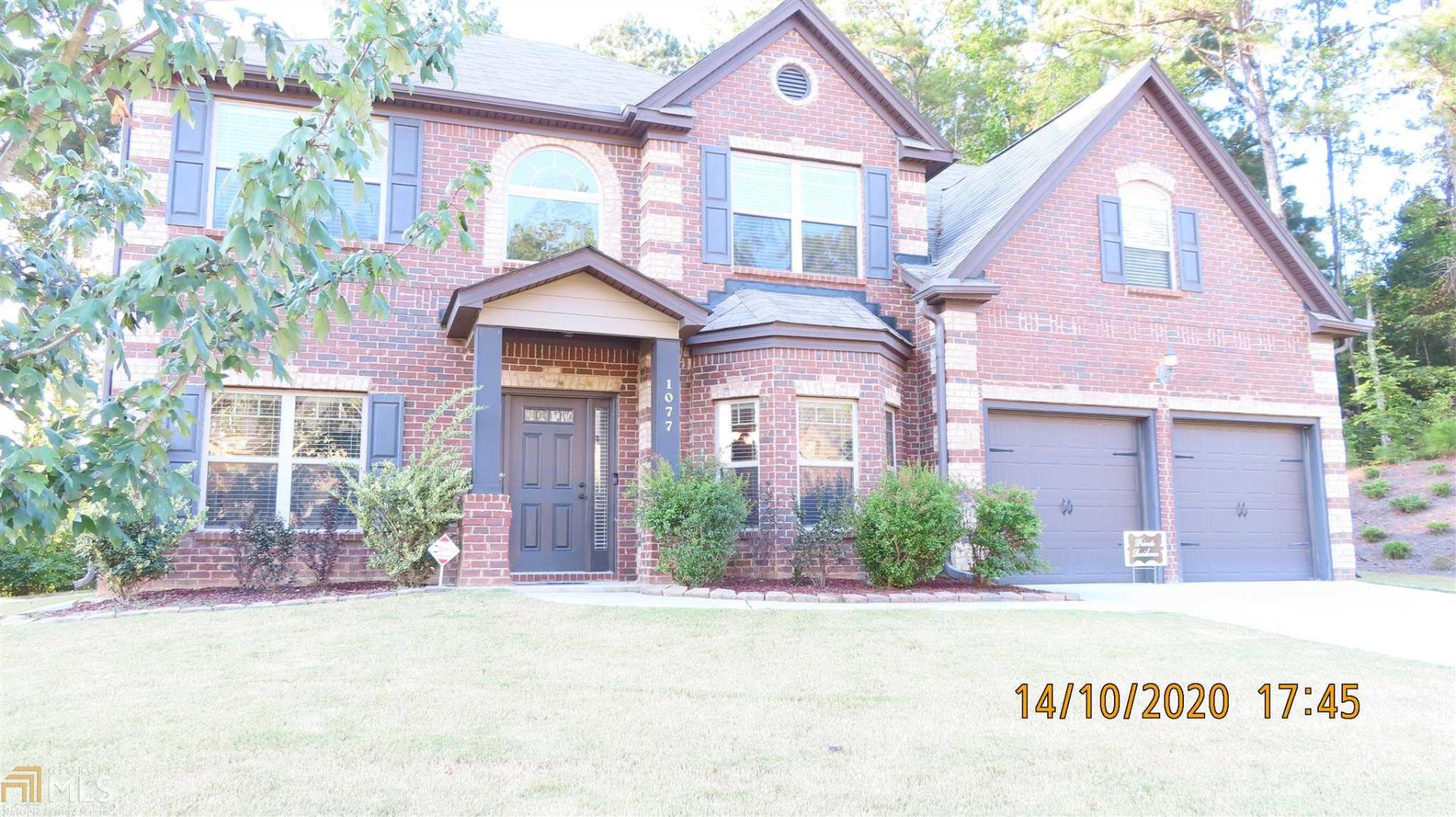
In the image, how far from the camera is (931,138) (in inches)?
500

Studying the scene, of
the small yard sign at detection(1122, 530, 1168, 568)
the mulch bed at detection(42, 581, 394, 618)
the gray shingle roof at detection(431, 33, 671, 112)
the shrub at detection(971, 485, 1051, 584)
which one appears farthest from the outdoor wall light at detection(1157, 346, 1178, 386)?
the mulch bed at detection(42, 581, 394, 618)

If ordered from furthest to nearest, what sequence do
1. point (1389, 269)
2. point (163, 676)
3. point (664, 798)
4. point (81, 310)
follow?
1. point (1389, 269)
2. point (163, 676)
3. point (664, 798)
4. point (81, 310)

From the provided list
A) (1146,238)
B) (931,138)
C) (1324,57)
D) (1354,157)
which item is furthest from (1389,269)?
(931,138)

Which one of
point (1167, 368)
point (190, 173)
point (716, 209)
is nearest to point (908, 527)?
point (716, 209)

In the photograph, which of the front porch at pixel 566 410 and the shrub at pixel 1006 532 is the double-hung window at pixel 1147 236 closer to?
the shrub at pixel 1006 532

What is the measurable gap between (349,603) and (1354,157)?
28.3m

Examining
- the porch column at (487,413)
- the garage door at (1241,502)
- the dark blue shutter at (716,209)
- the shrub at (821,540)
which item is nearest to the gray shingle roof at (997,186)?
the dark blue shutter at (716,209)

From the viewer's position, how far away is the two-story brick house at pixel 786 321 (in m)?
10.1

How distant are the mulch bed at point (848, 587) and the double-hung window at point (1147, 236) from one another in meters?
4.82

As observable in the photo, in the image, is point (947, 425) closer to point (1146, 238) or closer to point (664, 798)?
point (1146, 238)

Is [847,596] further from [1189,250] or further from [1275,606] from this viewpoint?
[1189,250]

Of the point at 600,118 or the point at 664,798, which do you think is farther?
the point at 600,118

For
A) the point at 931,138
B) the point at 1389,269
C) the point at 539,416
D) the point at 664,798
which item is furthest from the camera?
the point at 1389,269
